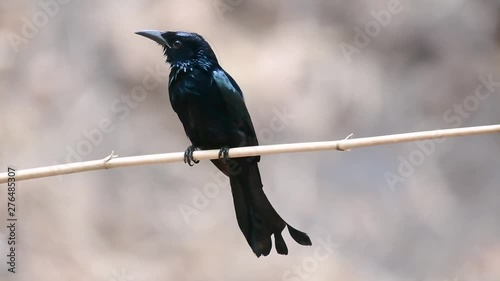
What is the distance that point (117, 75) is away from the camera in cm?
305

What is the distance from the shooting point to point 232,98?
193 centimetres

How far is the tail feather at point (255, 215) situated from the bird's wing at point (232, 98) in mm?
118

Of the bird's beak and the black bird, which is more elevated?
the bird's beak

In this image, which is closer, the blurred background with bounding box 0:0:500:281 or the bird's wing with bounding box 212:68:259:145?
the bird's wing with bounding box 212:68:259:145

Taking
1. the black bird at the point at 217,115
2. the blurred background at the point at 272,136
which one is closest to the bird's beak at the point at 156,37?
the black bird at the point at 217,115

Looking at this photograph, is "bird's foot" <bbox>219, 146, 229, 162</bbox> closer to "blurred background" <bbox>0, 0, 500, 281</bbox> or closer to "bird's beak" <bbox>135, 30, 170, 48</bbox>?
"bird's beak" <bbox>135, 30, 170, 48</bbox>

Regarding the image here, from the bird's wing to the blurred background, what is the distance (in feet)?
3.49

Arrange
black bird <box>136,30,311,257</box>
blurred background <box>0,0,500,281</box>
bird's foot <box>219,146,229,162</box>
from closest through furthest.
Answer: bird's foot <box>219,146,229,162</box>, black bird <box>136,30,311,257</box>, blurred background <box>0,0,500,281</box>

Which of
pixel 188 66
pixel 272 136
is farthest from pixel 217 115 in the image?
pixel 272 136

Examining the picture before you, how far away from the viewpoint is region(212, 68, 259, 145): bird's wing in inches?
75.7

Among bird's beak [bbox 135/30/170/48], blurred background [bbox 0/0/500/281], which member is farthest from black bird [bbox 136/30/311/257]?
blurred background [bbox 0/0/500/281]

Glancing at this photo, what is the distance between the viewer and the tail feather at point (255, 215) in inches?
71.3

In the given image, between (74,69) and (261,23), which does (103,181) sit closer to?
(74,69)

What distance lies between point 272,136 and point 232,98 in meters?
1.16
